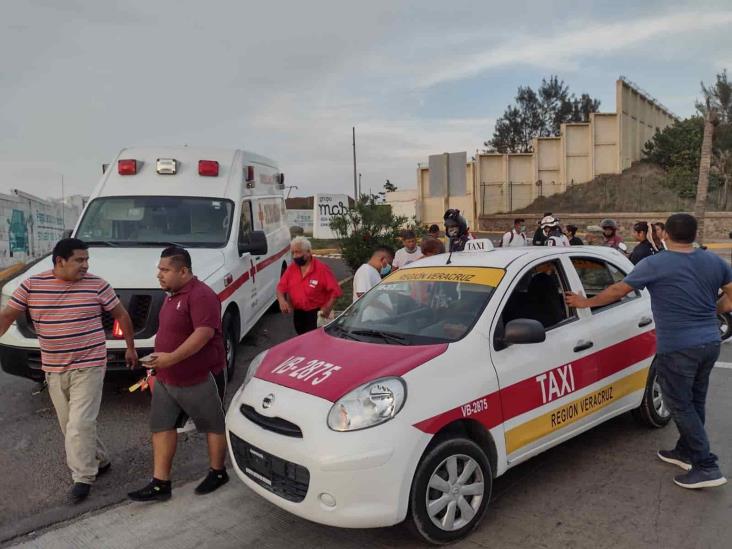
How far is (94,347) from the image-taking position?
14.1 ft

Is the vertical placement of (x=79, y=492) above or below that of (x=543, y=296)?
Result: below

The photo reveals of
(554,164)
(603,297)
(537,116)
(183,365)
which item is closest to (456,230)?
(603,297)

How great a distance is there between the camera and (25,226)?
17109mm

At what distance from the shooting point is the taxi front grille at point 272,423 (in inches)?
131

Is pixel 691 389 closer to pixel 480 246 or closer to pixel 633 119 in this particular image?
pixel 480 246

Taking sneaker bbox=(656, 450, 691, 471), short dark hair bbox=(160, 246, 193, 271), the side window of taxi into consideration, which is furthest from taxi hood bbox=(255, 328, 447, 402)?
sneaker bbox=(656, 450, 691, 471)

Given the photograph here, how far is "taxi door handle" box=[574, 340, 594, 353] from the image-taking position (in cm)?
421

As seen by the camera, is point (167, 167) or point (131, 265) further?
point (167, 167)

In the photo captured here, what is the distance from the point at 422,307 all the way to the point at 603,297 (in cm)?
125

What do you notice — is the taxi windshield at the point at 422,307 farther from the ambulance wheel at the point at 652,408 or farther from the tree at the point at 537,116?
the tree at the point at 537,116

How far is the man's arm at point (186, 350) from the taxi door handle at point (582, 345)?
Result: 2.42m

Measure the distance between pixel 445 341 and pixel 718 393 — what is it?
396 cm

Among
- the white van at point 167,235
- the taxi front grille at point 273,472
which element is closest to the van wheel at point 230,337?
the white van at point 167,235

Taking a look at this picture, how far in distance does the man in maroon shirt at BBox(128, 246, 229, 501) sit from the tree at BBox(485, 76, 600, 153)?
7005 cm
